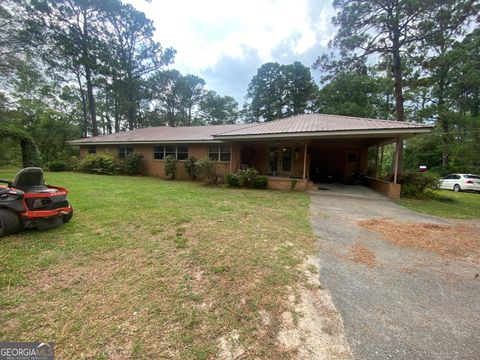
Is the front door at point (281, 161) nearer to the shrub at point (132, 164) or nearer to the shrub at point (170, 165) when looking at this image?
the shrub at point (170, 165)

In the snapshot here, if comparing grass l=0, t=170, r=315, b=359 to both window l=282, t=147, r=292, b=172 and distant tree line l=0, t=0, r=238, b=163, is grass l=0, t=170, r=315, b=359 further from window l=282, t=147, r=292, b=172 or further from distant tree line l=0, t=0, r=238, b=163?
distant tree line l=0, t=0, r=238, b=163

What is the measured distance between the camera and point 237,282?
8.21ft

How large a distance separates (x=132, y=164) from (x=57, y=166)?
7.21 m

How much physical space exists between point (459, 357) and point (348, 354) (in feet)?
2.87

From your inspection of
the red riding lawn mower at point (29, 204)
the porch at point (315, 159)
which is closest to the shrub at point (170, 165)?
the porch at point (315, 159)

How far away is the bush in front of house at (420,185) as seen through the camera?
892cm

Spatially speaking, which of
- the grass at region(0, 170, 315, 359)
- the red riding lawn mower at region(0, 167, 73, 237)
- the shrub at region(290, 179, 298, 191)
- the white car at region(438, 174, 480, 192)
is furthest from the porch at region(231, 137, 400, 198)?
the red riding lawn mower at region(0, 167, 73, 237)

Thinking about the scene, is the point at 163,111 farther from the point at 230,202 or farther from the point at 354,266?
the point at 354,266

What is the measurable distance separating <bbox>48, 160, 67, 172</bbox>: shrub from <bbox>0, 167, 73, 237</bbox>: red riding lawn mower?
54.2 ft

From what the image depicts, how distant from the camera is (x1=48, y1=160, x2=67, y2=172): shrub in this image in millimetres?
16388

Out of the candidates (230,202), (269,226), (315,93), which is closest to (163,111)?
(315,93)

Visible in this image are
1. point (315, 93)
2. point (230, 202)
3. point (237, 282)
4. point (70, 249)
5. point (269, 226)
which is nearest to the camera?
point (237, 282)

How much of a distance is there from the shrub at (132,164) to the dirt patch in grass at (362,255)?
49.1 feet

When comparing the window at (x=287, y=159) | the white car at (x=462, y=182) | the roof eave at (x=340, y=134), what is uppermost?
the roof eave at (x=340, y=134)
